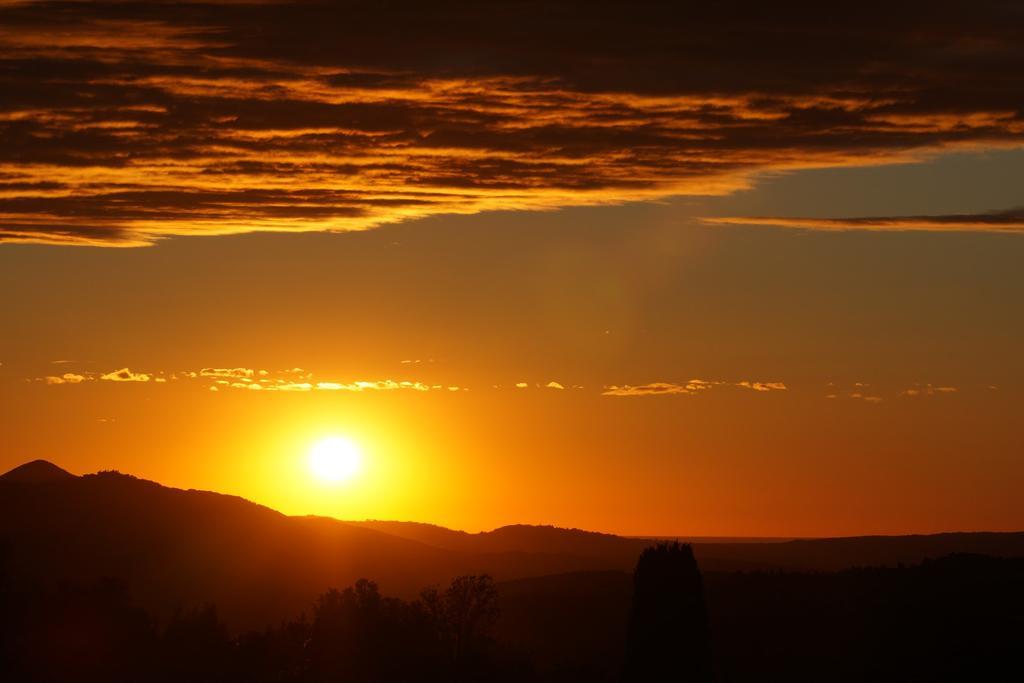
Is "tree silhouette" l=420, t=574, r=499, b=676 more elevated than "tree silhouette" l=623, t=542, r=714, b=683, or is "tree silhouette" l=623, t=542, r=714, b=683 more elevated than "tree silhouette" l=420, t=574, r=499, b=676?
"tree silhouette" l=420, t=574, r=499, b=676

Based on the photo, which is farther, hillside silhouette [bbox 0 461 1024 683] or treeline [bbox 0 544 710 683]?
hillside silhouette [bbox 0 461 1024 683]

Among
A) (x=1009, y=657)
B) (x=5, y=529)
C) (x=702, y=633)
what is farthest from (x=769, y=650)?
(x=5, y=529)

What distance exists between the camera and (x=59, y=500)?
18825 centimetres

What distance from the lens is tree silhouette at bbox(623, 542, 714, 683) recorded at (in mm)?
74688

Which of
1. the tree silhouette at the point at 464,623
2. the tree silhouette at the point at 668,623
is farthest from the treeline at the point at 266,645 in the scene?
the tree silhouette at the point at 668,623

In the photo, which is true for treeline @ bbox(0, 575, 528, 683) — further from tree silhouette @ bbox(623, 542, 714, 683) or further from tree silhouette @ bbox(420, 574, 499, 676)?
tree silhouette @ bbox(623, 542, 714, 683)

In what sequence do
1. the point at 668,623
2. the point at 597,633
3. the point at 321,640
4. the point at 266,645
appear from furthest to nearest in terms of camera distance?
the point at 597,633
the point at 266,645
the point at 321,640
the point at 668,623

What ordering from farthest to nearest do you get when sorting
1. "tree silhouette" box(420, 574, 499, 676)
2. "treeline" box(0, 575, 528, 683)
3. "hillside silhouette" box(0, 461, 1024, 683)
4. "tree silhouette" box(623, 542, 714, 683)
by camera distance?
1. "tree silhouette" box(420, 574, 499, 676)
2. "treeline" box(0, 575, 528, 683)
3. "hillside silhouette" box(0, 461, 1024, 683)
4. "tree silhouette" box(623, 542, 714, 683)

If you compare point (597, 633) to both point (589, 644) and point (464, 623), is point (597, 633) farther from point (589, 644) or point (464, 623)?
point (464, 623)

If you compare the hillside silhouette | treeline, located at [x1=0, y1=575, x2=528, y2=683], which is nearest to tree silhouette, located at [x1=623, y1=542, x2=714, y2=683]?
the hillside silhouette

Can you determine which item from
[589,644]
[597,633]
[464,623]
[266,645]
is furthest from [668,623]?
[597,633]

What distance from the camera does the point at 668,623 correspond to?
75938mm

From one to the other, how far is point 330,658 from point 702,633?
23.8 metres

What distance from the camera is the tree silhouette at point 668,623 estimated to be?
245ft
